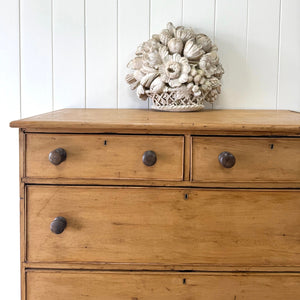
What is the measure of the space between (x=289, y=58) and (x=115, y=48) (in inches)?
27.3

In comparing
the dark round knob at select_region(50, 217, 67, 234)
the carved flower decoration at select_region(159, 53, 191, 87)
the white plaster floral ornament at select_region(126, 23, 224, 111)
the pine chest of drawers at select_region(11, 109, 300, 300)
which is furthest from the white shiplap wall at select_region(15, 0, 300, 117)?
the dark round knob at select_region(50, 217, 67, 234)

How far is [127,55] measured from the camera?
61.7 inches

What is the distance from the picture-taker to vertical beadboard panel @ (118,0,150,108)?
5.08ft

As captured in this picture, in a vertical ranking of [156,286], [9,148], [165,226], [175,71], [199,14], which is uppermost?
[199,14]

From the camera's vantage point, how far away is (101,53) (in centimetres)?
157

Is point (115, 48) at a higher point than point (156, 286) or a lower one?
higher

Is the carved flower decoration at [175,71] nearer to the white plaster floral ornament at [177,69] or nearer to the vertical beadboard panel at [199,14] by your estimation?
the white plaster floral ornament at [177,69]

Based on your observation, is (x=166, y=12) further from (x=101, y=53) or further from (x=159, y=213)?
(x=159, y=213)

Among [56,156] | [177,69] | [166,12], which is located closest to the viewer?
[56,156]

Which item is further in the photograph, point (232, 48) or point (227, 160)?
point (232, 48)

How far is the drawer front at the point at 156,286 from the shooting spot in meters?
1.11

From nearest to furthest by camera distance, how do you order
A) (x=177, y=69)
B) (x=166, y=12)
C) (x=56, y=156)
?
(x=56, y=156) → (x=177, y=69) → (x=166, y=12)

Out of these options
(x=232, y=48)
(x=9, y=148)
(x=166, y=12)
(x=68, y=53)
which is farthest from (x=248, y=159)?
(x=9, y=148)

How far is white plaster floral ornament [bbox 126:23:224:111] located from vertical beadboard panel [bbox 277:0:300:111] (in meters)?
0.29
